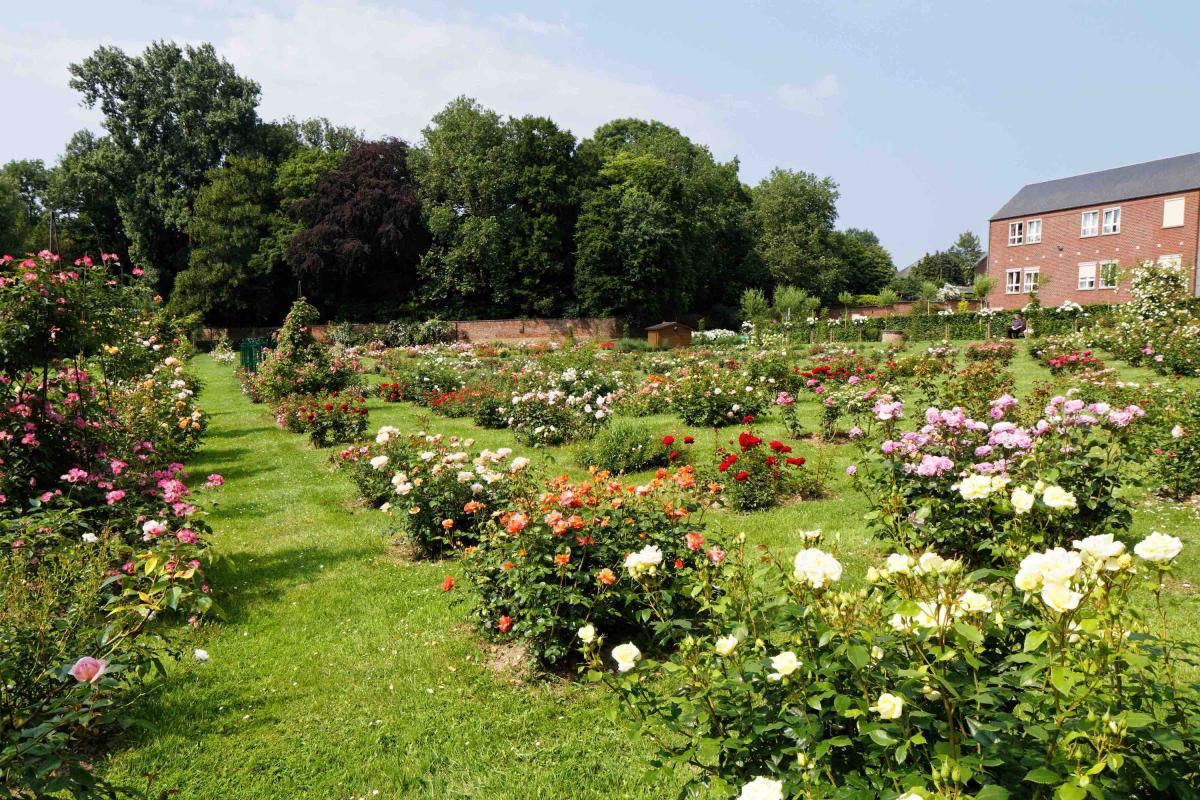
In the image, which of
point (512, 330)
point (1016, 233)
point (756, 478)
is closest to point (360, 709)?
point (756, 478)

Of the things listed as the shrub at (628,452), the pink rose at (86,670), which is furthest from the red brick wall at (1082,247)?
the pink rose at (86,670)

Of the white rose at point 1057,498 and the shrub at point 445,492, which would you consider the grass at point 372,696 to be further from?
the white rose at point 1057,498

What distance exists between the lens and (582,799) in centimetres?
292

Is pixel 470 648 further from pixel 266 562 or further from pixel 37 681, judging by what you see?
pixel 266 562

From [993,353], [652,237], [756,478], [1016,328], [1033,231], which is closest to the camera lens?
[756,478]

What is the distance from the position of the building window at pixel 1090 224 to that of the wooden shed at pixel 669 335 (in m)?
19.5

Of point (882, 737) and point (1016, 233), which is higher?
point (1016, 233)

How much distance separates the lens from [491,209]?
37.5 meters

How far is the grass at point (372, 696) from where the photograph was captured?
3.09m

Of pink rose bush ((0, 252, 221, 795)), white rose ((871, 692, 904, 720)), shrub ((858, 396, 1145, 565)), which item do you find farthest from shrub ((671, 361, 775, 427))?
white rose ((871, 692, 904, 720))

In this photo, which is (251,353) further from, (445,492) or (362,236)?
(362,236)

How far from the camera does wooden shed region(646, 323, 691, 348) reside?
33.2 metres

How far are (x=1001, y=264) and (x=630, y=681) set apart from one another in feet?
141

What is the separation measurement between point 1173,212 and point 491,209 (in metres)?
31.1
